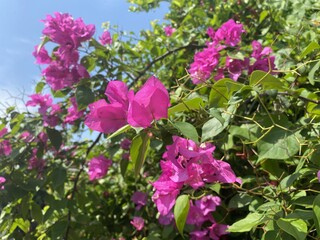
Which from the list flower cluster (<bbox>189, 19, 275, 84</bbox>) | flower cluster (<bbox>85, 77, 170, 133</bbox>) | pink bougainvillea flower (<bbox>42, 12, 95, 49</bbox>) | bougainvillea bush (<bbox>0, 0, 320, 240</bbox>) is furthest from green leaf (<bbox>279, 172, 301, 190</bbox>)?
pink bougainvillea flower (<bbox>42, 12, 95, 49</bbox>)

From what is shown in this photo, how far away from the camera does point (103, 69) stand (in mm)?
1656

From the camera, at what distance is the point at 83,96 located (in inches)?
57.1

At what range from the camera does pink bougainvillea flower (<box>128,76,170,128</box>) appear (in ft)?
2.22

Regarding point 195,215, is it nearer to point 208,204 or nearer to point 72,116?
point 208,204

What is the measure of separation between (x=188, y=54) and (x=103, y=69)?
0.68 meters

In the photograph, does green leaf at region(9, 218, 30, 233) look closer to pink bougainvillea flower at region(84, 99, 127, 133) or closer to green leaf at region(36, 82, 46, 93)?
green leaf at region(36, 82, 46, 93)

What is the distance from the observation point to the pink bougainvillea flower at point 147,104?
677 millimetres

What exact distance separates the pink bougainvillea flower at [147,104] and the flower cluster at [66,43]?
3.10ft

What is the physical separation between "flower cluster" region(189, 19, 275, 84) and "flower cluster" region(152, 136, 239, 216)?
1.78 feet

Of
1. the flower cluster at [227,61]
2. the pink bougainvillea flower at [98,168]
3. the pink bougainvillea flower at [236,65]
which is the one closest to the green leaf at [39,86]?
the pink bougainvillea flower at [98,168]

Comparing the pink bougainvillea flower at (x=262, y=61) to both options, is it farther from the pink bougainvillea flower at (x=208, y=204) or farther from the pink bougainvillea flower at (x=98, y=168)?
the pink bougainvillea flower at (x=98, y=168)

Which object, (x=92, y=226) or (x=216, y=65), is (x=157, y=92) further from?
(x=92, y=226)

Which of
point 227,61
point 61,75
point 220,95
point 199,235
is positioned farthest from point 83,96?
point 220,95

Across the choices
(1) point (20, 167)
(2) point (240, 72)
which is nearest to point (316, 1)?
(2) point (240, 72)
